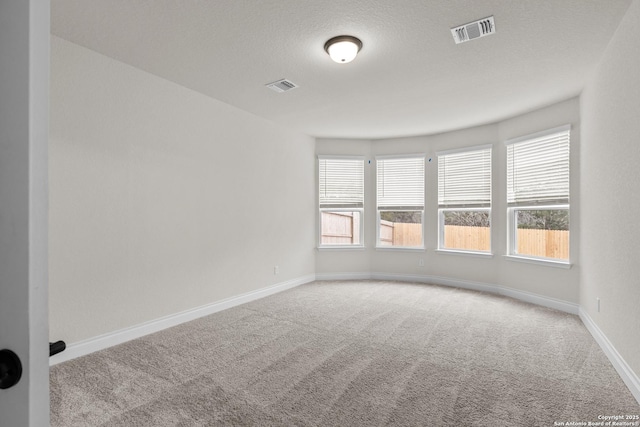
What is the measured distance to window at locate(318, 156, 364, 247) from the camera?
6070 mm

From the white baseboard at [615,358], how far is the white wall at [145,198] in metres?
3.83

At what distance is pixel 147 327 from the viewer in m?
3.33

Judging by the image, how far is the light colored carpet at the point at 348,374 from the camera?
6.67ft

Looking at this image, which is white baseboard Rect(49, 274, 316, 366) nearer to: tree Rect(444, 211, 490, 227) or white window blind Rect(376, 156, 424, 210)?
white window blind Rect(376, 156, 424, 210)

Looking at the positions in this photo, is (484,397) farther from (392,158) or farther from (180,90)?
(392,158)

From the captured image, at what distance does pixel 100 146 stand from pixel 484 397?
3.62 metres

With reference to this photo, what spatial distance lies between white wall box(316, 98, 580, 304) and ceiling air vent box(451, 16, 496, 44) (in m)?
2.25

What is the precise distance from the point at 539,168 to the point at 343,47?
3.26m

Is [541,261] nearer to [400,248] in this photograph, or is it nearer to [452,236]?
[452,236]

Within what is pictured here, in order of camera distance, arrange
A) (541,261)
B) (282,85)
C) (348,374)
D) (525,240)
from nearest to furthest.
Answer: (348,374) → (282,85) → (541,261) → (525,240)

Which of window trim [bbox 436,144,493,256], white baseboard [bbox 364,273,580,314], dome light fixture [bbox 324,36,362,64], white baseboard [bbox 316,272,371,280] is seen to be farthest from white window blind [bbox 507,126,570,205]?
dome light fixture [bbox 324,36,362,64]

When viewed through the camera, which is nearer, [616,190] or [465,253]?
[616,190]

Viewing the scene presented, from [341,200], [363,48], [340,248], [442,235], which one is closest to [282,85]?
[363,48]

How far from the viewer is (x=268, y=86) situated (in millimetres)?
3670
